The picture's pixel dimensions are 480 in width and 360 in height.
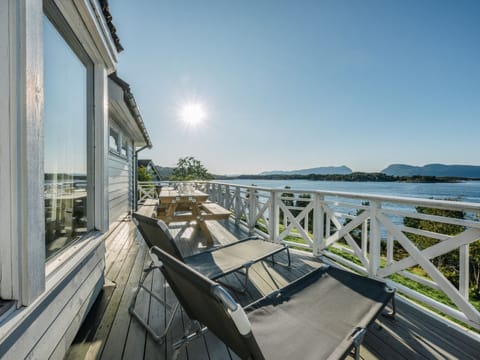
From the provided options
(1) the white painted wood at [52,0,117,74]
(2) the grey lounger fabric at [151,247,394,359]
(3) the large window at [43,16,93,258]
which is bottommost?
(2) the grey lounger fabric at [151,247,394,359]

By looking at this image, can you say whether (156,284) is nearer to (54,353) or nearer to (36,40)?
(54,353)

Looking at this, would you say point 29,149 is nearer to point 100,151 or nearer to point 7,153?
point 7,153

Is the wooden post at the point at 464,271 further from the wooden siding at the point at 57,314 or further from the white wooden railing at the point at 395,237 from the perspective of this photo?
the wooden siding at the point at 57,314

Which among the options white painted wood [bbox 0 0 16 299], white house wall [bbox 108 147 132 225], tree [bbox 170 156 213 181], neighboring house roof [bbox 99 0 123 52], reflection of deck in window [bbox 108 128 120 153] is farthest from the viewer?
tree [bbox 170 156 213 181]

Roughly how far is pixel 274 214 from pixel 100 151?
2983 millimetres

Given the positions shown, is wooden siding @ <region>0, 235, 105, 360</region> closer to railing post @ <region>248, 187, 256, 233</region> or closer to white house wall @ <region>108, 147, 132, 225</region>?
white house wall @ <region>108, 147, 132, 225</region>

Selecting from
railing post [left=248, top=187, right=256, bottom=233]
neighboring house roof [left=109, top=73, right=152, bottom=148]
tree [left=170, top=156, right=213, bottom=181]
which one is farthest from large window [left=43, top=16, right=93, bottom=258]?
tree [left=170, top=156, right=213, bottom=181]

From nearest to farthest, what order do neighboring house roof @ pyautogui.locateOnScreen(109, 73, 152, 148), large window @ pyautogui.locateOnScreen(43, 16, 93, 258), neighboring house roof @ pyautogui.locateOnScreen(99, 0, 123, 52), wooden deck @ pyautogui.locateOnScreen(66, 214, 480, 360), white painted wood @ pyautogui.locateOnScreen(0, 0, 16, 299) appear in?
white painted wood @ pyautogui.locateOnScreen(0, 0, 16, 299) < large window @ pyautogui.locateOnScreen(43, 16, 93, 258) < wooden deck @ pyautogui.locateOnScreen(66, 214, 480, 360) < neighboring house roof @ pyautogui.locateOnScreen(99, 0, 123, 52) < neighboring house roof @ pyautogui.locateOnScreen(109, 73, 152, 148)

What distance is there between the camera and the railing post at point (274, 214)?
4.14 m

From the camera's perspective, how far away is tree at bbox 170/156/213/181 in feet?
115

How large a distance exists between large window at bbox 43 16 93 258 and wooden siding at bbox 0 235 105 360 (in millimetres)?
187

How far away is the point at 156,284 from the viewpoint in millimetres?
2496

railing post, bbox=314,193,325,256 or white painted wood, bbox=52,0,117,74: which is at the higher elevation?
white painted wood, bbox=52,0,117,74

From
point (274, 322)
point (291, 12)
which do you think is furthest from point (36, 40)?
point (291, 12)
